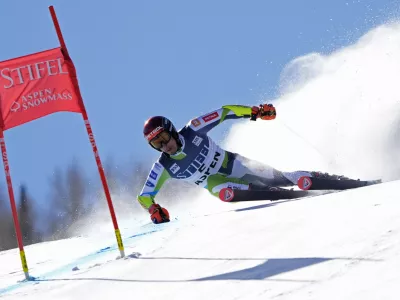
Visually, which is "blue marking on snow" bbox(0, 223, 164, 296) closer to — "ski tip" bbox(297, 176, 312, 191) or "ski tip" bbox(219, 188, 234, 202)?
"ski tip" bbox(219, 188, 234, 202)

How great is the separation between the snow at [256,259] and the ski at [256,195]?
17.8 inches

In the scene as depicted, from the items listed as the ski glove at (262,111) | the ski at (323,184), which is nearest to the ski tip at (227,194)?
the ski at (323,184)

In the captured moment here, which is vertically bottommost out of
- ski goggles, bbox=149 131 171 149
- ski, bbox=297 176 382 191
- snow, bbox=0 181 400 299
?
snow, bbox=0 181 400 299

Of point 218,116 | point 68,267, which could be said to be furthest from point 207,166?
point 68,267

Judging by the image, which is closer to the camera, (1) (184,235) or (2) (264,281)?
(2) (264,281)

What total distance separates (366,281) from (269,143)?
11.4m

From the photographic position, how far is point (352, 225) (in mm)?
5762

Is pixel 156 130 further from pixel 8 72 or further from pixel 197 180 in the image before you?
pixel 8 72

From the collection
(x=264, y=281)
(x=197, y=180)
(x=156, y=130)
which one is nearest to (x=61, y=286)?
(x=264, y=281)

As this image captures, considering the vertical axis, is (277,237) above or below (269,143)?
below

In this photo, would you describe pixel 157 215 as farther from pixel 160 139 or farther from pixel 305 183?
pixel 305 183

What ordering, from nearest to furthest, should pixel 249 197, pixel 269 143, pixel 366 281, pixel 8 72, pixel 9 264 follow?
pixel 366 281 → pixel 8 72 → pixel 249 197 → pixel 9 264 → pixel 269 143

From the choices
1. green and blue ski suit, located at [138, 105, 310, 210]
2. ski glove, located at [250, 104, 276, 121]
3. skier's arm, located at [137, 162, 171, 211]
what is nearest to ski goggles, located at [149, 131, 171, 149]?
green and blue ski suit, located at [138, 105, 310, 210]

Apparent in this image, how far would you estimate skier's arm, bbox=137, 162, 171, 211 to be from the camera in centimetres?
970
